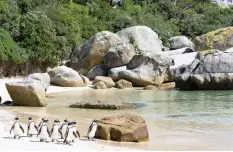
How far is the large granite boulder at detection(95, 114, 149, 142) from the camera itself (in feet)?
39.6

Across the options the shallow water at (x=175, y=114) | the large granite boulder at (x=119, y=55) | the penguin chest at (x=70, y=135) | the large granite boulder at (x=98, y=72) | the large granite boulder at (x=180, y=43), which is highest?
the large granite boulder at (x=180, y=43)

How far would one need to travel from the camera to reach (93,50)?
35.7m

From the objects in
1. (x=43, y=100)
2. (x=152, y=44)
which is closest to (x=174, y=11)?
(x=152, y=44)

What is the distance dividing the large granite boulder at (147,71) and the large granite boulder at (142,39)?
5032mm

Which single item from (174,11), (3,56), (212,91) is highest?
(174,11)

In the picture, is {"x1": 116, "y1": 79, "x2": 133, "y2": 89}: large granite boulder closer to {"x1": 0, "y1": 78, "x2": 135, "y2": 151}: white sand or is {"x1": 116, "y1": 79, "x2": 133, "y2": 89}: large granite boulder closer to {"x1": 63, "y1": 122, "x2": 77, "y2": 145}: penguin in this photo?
{"x1": 0, "y1": 78, "x2": 135, "y2": 151}: white sand

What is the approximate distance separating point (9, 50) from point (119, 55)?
7.64 meters

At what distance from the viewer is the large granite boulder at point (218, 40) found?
35.6m

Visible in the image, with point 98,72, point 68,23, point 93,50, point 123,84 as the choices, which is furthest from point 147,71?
point 68,23

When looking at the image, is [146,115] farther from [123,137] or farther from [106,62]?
[106,62]

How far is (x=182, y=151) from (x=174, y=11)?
58.3 m

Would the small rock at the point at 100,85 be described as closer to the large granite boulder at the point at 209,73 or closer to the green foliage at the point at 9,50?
the large granite boulder at the point at 209,73

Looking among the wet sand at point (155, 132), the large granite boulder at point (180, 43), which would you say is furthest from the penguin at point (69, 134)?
the large granite boulder at point (180, 43)

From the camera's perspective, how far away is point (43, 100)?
1953 cm
